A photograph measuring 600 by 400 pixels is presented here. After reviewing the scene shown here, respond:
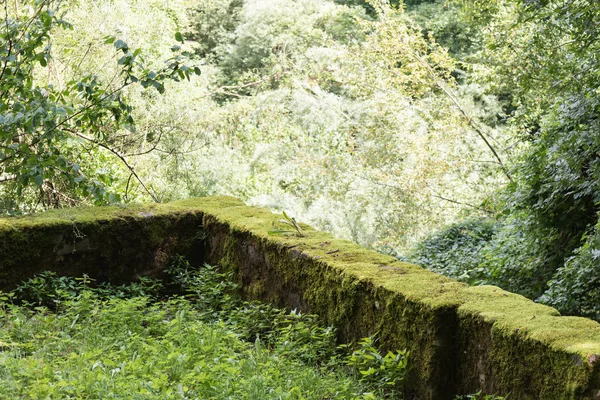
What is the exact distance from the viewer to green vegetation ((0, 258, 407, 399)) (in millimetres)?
3199

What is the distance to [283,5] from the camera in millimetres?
19000

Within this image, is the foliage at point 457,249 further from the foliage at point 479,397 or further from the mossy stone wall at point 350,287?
the foliage at point 479,397

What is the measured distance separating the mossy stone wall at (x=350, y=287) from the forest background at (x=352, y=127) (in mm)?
548

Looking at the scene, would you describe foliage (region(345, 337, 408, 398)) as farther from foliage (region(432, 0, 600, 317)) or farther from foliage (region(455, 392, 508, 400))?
foliage (region(432, 0, 600, 317))

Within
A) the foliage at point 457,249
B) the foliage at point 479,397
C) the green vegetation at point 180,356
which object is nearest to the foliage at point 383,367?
the green vegetation at point 180,356

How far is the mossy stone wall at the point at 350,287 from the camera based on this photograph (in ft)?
9.99

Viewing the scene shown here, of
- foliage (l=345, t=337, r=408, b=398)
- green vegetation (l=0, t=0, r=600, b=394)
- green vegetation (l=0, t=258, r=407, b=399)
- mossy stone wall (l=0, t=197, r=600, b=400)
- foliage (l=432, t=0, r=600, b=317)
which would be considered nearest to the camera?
mossy stone wall (l=0, t=197, r=600, b=400)

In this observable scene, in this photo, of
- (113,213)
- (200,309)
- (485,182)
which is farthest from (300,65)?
(200,309)

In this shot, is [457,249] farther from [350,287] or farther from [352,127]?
[352,127]

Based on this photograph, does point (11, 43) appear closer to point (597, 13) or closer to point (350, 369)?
point (350, 369)

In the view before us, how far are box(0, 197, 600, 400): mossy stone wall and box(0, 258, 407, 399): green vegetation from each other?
0.61 ft

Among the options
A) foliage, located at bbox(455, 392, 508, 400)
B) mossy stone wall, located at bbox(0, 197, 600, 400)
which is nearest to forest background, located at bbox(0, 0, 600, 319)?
mossy stone wall, located at bbox(0, 197, 600, 400)

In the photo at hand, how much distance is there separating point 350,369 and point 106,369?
4.67ft

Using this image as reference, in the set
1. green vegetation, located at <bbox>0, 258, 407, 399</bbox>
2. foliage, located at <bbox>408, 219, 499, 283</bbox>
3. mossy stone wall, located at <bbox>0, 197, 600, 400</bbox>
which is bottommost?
green vegetation, located at <bbox>0, 258, 407, 399</bbox>
